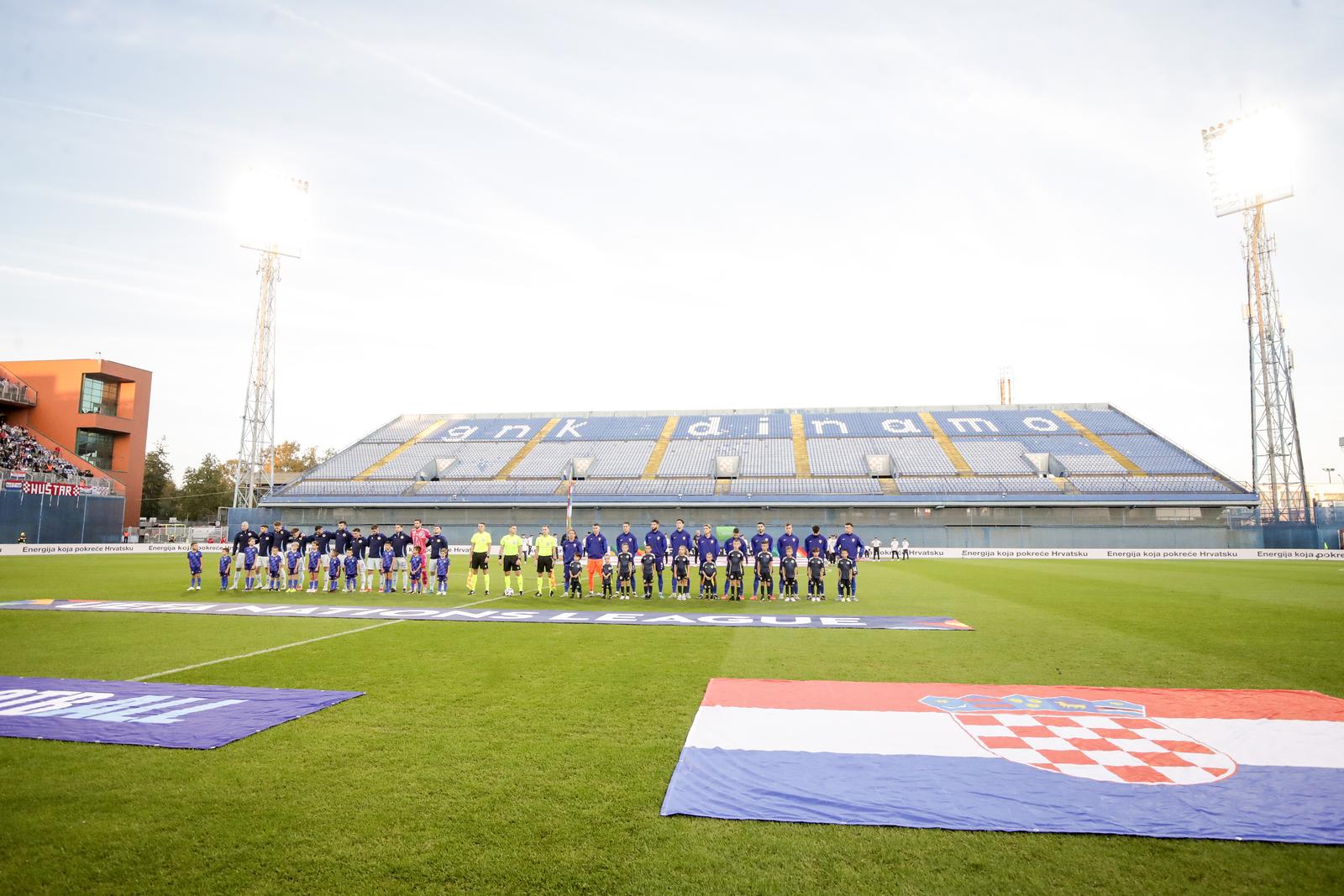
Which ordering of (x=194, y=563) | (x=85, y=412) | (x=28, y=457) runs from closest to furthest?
(x=194, y=563) → (x=28, y=457) → (x=85, y=412)

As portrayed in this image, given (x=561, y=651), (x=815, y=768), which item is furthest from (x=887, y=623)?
(x=815, y=768)

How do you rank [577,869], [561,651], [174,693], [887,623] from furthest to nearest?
1. [887,623]
2. [561,651]
3. [174,693]
4. [577,869]

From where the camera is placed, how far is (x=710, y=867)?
11.6ft

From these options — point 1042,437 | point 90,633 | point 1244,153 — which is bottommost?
point 90,633

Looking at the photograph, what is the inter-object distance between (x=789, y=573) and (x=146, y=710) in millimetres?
13067

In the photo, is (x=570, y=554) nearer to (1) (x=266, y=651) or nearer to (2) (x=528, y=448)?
(1) (x=266, y=651)

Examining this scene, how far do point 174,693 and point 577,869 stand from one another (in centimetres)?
549

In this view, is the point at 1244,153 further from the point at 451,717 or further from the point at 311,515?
the point at 311,515

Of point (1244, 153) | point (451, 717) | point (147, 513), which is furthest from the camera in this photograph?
point (147, 513)

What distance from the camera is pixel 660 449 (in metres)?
51.6

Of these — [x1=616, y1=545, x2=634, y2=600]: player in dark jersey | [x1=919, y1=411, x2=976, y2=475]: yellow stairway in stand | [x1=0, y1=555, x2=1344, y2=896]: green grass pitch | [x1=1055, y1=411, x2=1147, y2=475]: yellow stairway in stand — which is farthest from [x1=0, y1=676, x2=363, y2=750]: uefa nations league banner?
[x1=1055, y1=411, x2=1147, y2=475]: yellow stairway in stand

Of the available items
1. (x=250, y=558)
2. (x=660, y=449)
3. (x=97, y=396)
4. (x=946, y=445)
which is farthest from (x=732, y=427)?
(x=97, y=396)

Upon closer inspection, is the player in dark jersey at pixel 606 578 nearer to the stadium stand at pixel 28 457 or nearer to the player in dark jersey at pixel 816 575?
the player in dark jersey at pixel 816 575

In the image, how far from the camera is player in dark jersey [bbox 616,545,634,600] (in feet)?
57.4
